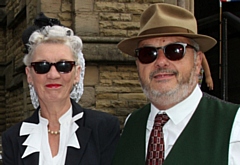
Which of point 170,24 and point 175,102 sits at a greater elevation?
point 170,24

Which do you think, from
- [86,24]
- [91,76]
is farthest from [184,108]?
[86,24]

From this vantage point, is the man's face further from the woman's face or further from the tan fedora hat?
the woman's face

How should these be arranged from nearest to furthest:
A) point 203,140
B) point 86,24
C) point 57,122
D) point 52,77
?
point 203,140
point 52,77
point 57,122
point 86,24

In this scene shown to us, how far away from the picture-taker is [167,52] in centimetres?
213

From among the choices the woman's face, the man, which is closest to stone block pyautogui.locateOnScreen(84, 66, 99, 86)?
the woman's face

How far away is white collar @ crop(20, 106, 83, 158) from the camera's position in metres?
2.43

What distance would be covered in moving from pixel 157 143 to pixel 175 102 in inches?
8.5

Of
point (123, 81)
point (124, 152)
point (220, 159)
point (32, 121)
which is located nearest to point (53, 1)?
point (123, 81)

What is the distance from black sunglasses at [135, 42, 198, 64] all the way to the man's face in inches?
0.6

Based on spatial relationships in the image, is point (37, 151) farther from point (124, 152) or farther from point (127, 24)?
point (127, 24)

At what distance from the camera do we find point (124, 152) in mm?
2307

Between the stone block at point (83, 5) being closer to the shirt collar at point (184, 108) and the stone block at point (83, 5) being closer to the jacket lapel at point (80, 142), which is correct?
the jacket lapel at point (80, 142)

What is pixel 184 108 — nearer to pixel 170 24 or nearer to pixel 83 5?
pixel 170 24

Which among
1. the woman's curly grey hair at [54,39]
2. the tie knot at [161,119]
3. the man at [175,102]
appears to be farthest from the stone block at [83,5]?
the tie knot at [161,119]
